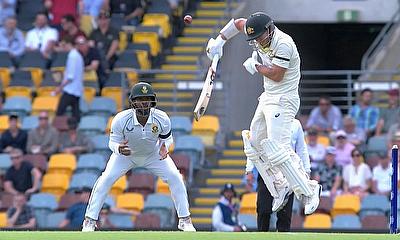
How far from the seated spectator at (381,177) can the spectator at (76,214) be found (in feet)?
13.9

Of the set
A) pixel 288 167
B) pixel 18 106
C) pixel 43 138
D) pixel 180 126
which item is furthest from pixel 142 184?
pixel 288 167

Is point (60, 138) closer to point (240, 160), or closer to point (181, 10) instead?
point (240, 160)

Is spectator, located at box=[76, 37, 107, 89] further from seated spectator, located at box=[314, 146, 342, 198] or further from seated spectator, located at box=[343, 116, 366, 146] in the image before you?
seated spectator, located at box=[314, 146, 342, 198]

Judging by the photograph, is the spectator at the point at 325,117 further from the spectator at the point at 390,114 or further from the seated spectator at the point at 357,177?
the seated spectator at the point at 357,177

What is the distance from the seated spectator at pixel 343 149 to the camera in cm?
2372

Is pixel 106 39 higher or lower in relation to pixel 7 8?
lower

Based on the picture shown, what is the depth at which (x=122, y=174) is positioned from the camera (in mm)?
17703

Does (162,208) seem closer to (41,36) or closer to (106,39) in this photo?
(106,39)

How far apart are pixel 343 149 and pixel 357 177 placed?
675 mm

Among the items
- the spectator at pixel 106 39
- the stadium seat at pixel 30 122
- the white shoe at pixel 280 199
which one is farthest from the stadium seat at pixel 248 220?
the white shoe at pixel 280 199

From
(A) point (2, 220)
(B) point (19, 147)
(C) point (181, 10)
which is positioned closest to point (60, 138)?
(B) point (19, 147)

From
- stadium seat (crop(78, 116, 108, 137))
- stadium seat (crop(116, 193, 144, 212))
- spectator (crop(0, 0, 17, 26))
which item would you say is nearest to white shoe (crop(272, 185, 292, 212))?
stadium seat (crop(116, 193, 144, 212))

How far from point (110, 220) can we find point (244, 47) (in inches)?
255

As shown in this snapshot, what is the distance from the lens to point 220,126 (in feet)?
86.0
